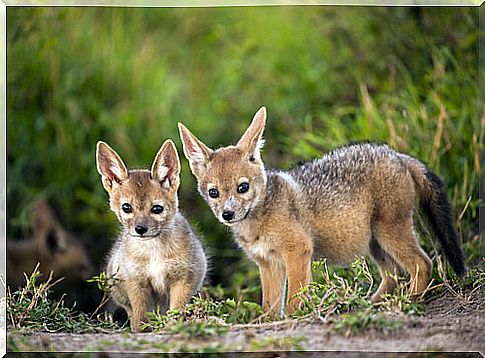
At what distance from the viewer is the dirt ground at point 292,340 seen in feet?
13.7

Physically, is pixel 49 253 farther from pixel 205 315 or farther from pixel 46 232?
pixel 205 315

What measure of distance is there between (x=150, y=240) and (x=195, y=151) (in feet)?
1.80

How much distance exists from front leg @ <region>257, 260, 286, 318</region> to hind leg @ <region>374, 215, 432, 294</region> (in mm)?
599

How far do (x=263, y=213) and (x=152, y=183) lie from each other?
671 millimetres

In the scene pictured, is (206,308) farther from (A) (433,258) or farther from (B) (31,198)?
(B) (31,198)

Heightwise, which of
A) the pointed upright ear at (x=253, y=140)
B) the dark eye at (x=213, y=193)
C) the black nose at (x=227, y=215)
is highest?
the pointed upright ear at (x=253, y=140)

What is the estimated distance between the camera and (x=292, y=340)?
13.8 feet

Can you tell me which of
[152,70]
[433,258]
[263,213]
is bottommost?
[433,258]

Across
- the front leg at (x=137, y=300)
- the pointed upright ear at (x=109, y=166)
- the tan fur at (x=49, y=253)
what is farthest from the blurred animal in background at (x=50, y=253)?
the pointed upright ear at (x=109, y=166)

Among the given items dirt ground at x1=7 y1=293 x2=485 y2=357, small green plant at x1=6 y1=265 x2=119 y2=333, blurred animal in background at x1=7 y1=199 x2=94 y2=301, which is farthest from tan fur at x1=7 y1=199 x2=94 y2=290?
dirt ground at x1=7 y1=293 x2=485 y2=357

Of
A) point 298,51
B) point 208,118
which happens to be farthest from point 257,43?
point 208,118

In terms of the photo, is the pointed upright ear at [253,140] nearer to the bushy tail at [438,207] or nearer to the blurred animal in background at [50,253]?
the bushy tail at [438,207]

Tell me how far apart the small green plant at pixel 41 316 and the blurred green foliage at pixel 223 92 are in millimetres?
1974

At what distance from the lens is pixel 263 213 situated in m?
5.13
